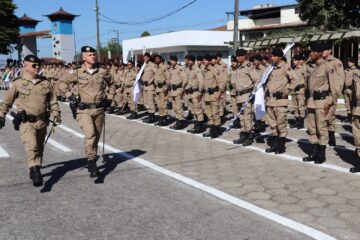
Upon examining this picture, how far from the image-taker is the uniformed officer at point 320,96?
22.0ft

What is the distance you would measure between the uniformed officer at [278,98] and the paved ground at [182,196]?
14.3 inches

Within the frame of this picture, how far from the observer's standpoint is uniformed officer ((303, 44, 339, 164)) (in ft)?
22.0

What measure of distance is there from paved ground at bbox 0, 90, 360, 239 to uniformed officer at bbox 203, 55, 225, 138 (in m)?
1.17

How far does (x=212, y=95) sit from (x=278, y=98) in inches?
96.8

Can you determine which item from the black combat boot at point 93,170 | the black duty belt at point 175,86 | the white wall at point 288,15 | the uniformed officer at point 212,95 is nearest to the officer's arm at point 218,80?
the uniformed officer at point 212,95

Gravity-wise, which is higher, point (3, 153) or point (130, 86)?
point (130, 86)

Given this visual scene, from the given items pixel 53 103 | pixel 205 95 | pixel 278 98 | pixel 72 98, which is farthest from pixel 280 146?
pixel 53 103

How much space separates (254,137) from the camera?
957cm

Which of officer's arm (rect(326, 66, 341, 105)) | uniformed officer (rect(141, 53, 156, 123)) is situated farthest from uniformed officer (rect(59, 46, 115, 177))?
uniformed officer (rect(141, 53, 156, 123))

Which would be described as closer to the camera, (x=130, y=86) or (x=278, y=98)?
(x=278, y=98)

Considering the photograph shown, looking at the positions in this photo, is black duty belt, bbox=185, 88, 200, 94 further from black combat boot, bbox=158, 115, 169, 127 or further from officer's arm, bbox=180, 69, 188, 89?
black combat boot, bbox=158, 115, 169, 127

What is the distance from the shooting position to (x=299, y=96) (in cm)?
1112

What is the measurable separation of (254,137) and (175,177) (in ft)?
12.0

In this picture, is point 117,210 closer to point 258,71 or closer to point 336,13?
point 258,71
